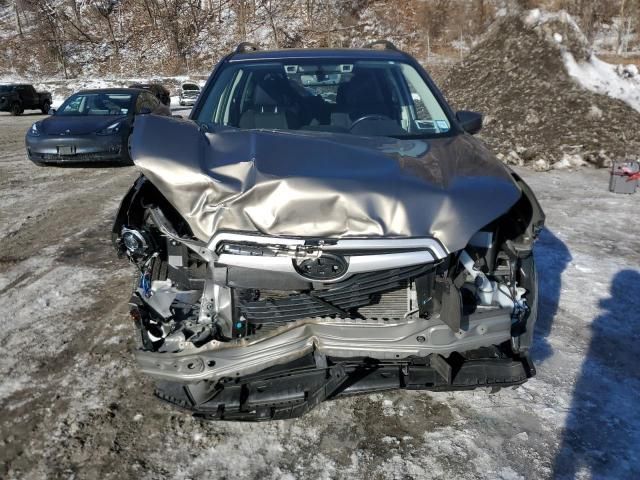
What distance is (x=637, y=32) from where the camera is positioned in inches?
1016

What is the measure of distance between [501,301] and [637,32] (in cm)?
2902

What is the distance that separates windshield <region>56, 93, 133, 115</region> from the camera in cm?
1095

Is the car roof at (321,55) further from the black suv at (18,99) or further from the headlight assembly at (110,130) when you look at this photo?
the black suv at (18,99)

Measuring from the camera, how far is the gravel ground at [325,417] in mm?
2596

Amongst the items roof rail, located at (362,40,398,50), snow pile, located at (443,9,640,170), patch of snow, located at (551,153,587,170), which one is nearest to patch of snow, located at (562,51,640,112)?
snow pile, located at (443,9,640,170)

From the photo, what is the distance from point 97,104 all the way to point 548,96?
916 cm

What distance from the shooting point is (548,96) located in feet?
35.0

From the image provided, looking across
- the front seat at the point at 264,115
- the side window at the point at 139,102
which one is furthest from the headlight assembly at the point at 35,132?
the front seat at the point at 264,115

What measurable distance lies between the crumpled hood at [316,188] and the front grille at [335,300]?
0.69ft

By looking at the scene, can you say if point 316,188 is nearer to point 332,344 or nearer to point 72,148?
point 332,344

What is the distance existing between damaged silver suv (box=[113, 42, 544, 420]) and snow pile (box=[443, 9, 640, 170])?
23.0ft

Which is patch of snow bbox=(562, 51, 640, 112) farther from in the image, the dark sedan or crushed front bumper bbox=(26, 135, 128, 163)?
crushed front bumper bbox=(26, 135, 128, 163)

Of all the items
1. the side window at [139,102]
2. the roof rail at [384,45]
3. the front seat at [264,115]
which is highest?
the roof rail at [384,45]

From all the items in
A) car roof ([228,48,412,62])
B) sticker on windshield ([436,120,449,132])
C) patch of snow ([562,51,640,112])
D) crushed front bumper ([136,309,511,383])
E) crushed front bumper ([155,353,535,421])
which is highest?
car roof ([228,48,412,62])
